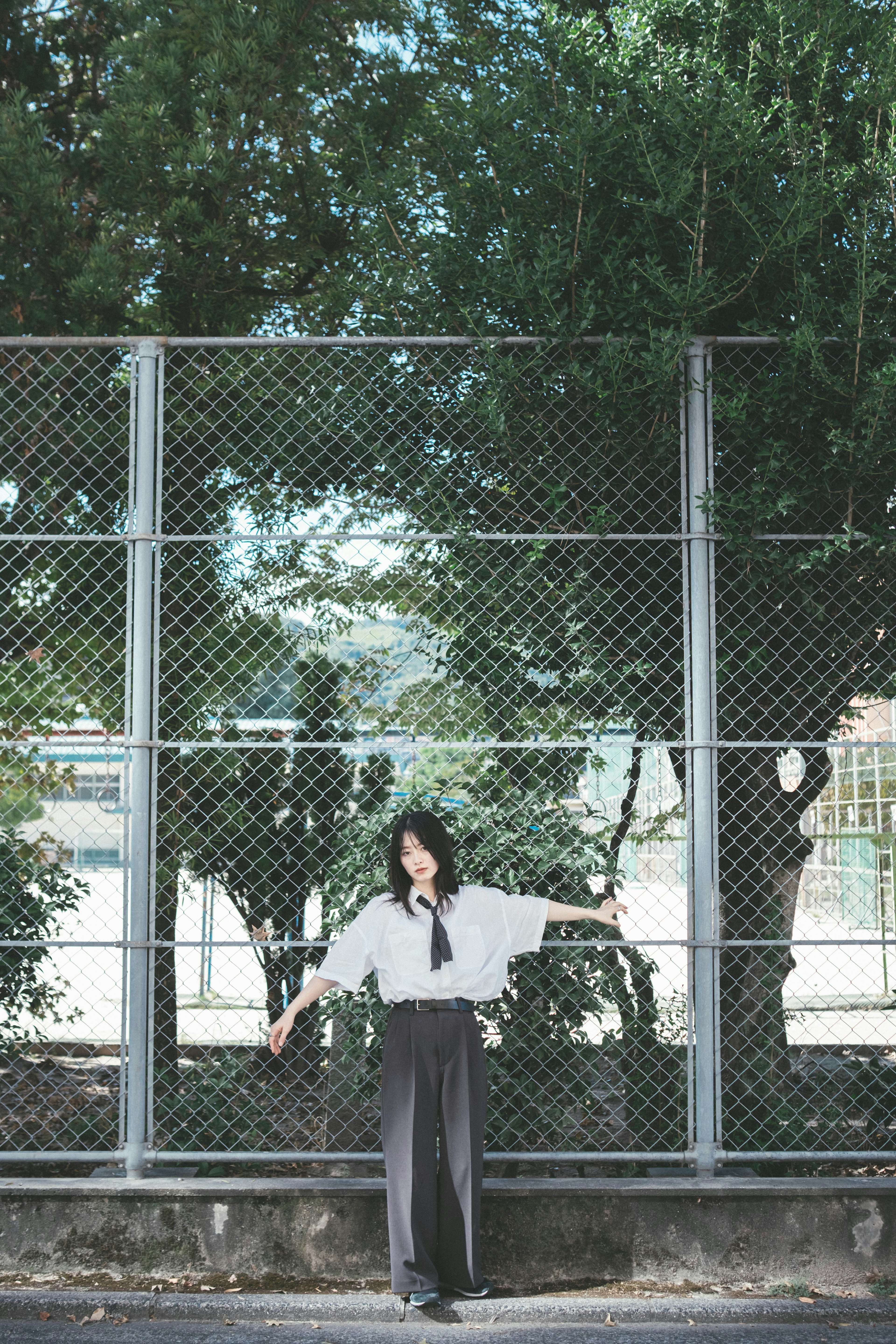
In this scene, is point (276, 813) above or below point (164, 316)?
below

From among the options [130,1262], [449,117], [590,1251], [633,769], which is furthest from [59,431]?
[590,1251]

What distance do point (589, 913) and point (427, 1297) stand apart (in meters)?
1.32

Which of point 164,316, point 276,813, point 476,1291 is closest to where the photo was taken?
point 476,1291

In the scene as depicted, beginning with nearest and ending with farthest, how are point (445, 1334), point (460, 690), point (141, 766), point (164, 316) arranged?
point (445, 1334), point (141, 766), point (460, 690), point (164, 316)

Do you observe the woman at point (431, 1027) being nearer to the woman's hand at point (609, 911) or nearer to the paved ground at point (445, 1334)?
the woman's hand at point (609, 911)

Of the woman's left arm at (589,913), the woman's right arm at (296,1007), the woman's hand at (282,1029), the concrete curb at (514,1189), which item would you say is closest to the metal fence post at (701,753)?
the concrete curb at (514,1189)

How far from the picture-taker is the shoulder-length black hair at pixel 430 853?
140 inches

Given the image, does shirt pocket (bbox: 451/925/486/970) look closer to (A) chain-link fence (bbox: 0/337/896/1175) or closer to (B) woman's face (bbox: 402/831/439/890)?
(B) woman's face (bbox: 402/831/439/890)

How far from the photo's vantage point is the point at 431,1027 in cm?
348

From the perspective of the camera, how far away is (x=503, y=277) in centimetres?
416

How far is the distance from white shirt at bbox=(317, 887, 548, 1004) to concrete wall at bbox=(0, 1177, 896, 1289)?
0.76 metres

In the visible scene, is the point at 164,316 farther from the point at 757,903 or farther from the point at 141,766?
the point at 757,903

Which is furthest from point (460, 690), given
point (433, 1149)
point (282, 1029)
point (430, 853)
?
point (433, 1149)

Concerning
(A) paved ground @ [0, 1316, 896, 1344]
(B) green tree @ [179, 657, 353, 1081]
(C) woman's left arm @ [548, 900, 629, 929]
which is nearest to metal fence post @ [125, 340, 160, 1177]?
(A) paved ground @ [0, 1316, 896, 1344]
